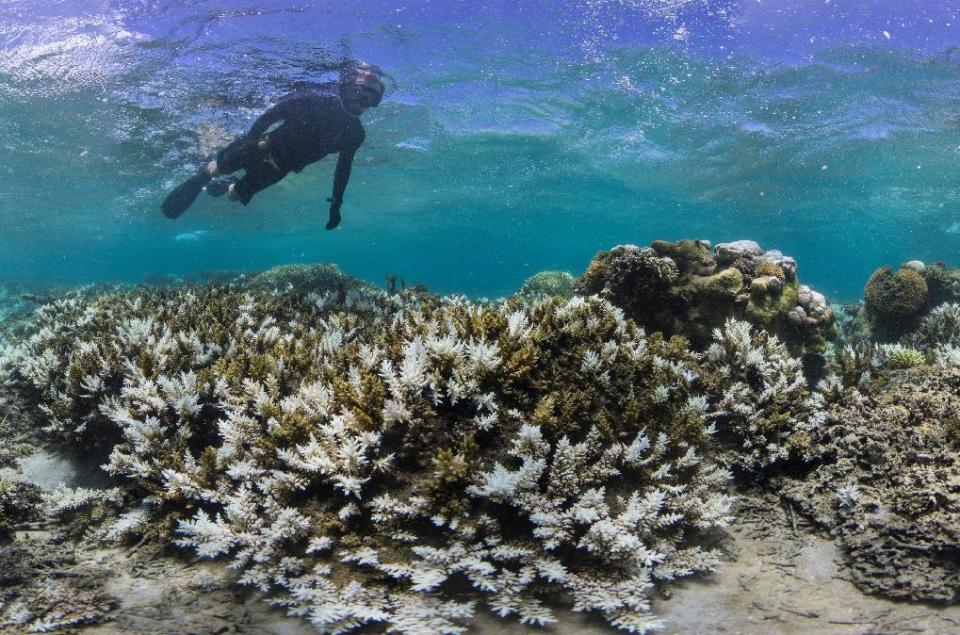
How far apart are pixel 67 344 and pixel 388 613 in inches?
252

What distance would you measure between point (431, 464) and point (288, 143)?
12688 millimetres

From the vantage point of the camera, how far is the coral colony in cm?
296

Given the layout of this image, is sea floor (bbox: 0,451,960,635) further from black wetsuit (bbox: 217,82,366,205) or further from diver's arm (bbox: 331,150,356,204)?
black wetsuit (bbox: 217,82,366,205)

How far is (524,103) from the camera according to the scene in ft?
78.1

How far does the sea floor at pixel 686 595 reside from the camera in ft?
9.03

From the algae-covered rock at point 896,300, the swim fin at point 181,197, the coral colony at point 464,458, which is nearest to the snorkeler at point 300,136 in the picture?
the swim fin at point 181,197

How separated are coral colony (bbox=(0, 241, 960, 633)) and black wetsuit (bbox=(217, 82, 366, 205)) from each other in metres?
8.46

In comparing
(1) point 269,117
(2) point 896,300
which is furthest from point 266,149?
(2) point 896,300

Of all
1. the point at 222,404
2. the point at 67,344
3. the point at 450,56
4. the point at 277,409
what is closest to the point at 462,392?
the point at 277,409

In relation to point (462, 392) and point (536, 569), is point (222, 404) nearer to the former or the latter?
point (462, 392)

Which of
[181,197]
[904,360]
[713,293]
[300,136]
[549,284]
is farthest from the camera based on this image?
[181,197]

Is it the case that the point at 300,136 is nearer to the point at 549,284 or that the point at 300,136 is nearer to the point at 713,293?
the point at 549,284

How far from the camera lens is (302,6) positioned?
14594 mm

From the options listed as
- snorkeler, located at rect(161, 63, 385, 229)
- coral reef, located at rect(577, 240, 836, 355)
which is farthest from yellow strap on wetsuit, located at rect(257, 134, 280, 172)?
coral reef, located at rect(577, 240, 836, 355)
